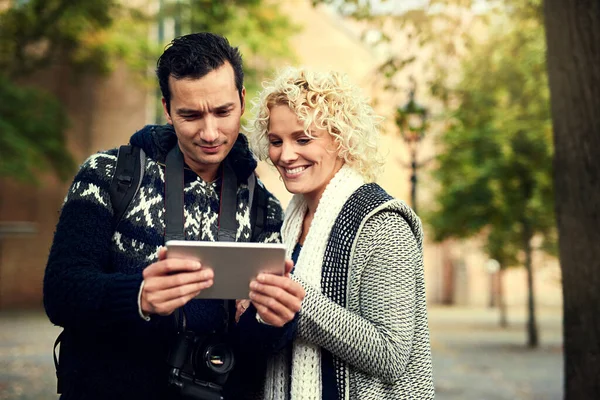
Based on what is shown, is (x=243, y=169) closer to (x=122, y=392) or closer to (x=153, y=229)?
(x=153, y=229)

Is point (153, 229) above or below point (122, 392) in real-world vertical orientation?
above

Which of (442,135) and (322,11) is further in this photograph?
A: (322,11)

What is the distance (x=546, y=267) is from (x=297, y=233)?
60.4 feet

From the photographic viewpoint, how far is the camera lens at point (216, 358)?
267 cm

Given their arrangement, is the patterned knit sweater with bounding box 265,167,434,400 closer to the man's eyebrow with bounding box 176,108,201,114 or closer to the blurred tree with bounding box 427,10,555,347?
the man's eyebrow with bounding box 176,108,201,114

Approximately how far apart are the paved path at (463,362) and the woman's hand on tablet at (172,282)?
916 cm

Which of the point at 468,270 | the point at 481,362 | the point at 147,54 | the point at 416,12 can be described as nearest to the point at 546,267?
the point at 481,362

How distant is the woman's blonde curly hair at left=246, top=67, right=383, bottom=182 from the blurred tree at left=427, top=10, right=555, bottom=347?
11.9 m

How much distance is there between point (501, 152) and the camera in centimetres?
1780

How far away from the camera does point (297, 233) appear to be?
317 centimetres

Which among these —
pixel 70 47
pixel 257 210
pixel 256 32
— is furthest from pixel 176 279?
pixel 70 47

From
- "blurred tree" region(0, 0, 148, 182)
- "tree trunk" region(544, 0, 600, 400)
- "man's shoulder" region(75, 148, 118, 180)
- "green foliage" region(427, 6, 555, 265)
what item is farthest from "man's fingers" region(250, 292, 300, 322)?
"blurred tree" region(0, 0, 148, 182)

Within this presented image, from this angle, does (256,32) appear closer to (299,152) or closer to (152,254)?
(299,152)

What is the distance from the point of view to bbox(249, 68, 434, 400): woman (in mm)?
2775
